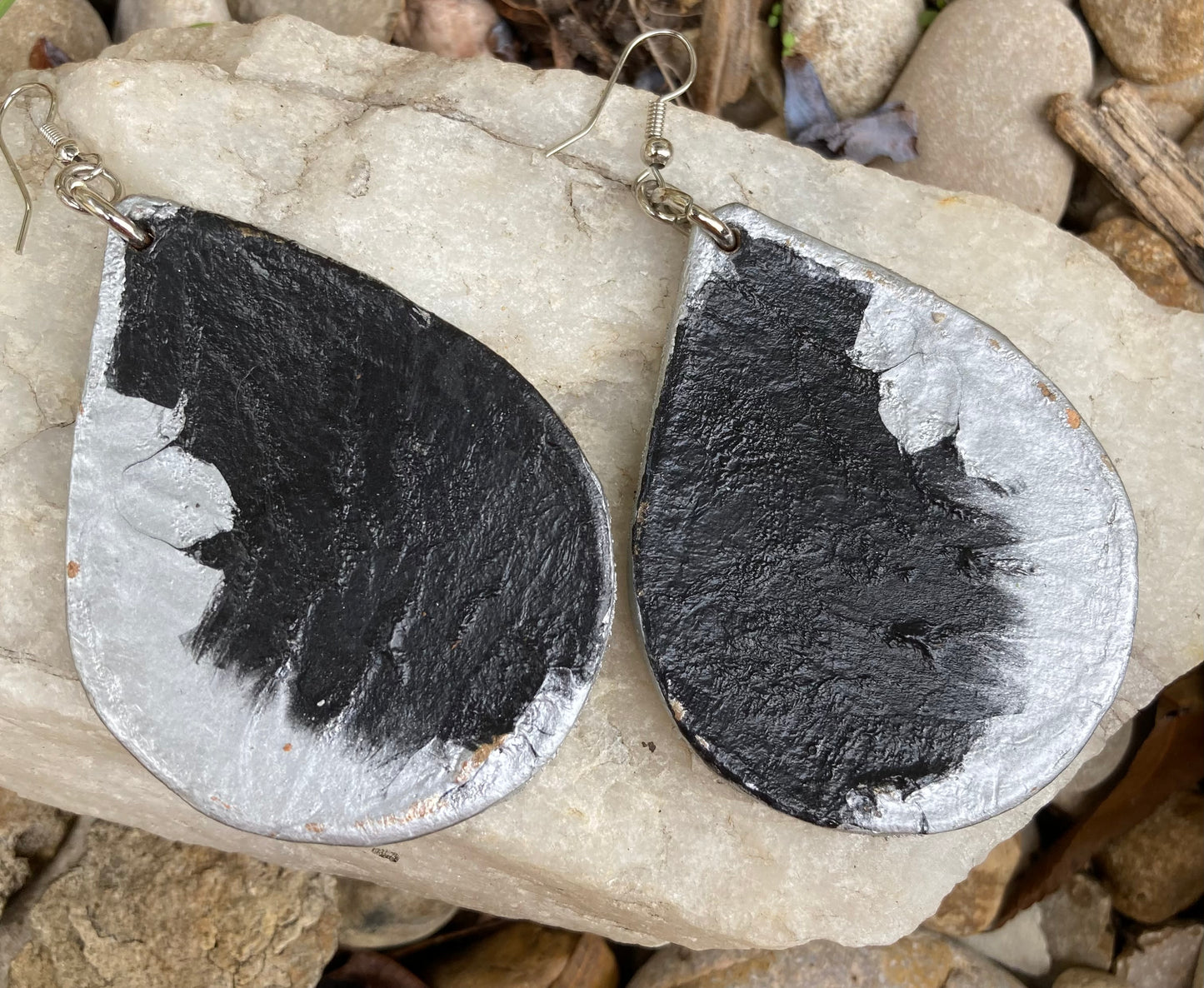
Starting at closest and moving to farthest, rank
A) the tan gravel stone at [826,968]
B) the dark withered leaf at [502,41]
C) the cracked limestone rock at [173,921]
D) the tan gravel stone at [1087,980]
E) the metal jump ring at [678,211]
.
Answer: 1. the metal jump ring at [678,211]
2. the cracked limestone rock at [173,921]
3. the tan gravel stone at [826,968]
4. the tan gravel stone at [1087,980]
5. the dark withered leaf at [502,41]

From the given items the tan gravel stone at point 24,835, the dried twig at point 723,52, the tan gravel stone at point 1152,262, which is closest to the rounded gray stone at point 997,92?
the tan gravel stone at point 1152,262

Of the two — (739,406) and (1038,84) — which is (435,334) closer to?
(739,406)

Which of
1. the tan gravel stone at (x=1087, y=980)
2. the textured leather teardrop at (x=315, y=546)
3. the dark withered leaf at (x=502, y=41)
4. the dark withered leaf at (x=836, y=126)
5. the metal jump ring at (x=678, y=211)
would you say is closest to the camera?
the textured leather teardrop at (x=315, y=546)

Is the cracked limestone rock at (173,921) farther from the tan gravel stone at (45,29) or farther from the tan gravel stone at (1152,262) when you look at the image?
the tan gravel stone at (1152,262)

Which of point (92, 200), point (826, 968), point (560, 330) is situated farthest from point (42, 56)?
point (826, 968)

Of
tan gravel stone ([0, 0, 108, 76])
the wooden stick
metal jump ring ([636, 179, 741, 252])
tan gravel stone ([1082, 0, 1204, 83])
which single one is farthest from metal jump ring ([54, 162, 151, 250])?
tan gravel stone ([1082, 0, 1204, 83])

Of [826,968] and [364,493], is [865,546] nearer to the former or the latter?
[364,493]

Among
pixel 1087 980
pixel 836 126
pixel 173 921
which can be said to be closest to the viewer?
pixel 173 921
